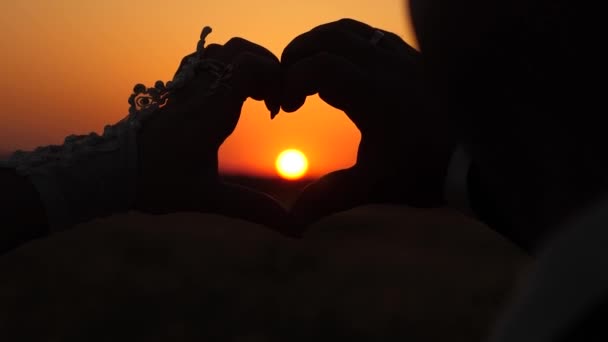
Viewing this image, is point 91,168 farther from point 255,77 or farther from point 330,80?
point 330,80

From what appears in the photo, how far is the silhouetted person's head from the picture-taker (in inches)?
7.0

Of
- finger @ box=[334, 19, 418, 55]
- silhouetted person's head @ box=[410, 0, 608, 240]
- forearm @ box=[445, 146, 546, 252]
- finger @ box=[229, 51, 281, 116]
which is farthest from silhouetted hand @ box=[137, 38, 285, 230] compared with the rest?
silhouetted person's head @ box=[410, 0, 608, 240]

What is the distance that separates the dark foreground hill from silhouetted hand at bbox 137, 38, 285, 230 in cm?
4

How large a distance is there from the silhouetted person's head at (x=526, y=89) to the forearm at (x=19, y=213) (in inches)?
29.0

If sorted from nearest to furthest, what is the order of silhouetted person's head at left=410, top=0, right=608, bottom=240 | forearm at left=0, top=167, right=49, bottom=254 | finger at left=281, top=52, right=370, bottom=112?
1. silhouetted person's head at left=410, top=0, right=608, bottom=240
2. forearm at left=0, top=167, right=49, bottom=254
3. finger at left=281, top=52, right=370, bottom=112

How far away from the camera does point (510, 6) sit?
7.3 inches

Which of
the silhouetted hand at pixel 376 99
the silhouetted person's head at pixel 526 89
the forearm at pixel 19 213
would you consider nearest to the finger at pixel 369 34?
the silhouetted hand at pixel 376 99

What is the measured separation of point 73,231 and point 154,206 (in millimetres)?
144

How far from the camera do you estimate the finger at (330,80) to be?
875 millimetres

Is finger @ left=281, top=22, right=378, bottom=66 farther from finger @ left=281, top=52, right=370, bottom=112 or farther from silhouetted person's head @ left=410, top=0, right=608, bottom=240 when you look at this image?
silhouetted person's head @ left=410, top=0, right=608, bottom=240

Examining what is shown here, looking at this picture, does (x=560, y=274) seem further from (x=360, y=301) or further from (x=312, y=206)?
(x=312, y=206)

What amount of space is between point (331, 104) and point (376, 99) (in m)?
0.09

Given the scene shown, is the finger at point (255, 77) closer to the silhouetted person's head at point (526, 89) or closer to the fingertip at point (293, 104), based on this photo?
the fingertip at point (293, 104)

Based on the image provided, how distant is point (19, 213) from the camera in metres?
0.76
